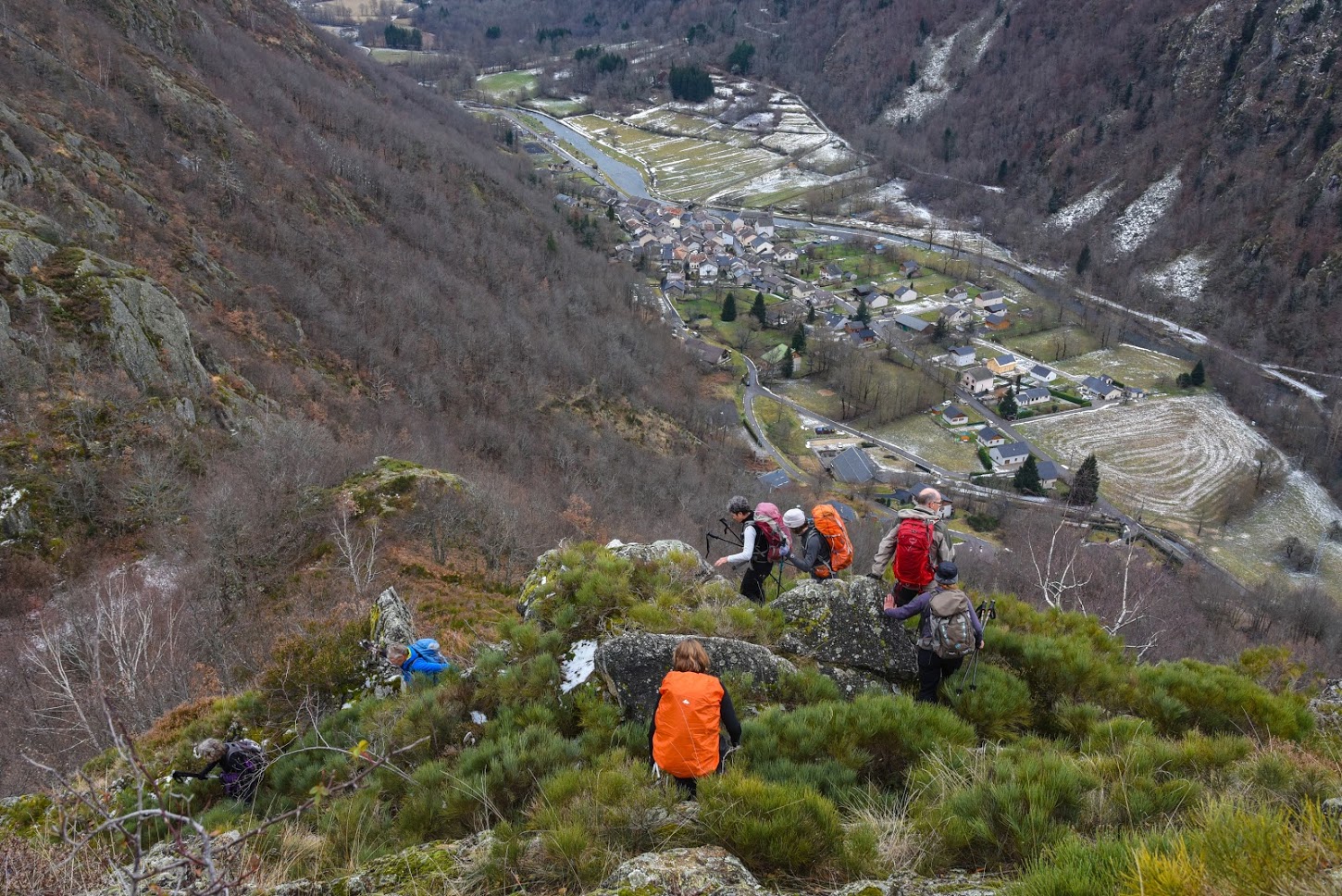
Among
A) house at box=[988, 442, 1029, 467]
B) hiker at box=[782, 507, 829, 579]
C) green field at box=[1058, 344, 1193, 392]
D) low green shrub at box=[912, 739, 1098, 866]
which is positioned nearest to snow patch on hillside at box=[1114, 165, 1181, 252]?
green field at box=[1058, 344, 1193, 392]

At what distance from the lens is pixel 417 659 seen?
7926 mm

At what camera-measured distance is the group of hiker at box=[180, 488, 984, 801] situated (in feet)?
16.8

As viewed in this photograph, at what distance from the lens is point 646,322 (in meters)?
69.1

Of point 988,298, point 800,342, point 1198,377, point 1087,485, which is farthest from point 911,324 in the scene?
point 1087,485

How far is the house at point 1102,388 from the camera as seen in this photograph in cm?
6744

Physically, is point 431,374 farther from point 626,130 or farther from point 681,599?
point 626,130

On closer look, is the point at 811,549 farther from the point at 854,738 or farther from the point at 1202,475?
the point at 1202,475

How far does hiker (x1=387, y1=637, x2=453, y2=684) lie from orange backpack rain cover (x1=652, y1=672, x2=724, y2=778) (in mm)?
3511

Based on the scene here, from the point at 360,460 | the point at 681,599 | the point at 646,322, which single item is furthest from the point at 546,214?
the point at 681,599

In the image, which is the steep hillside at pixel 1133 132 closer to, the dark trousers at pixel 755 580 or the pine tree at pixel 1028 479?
the pine tree at pixel 1028 479

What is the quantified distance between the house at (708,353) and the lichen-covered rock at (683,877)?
218 feet

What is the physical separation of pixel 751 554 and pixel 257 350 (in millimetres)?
Result: 27894

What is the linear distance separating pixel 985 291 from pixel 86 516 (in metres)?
89.8

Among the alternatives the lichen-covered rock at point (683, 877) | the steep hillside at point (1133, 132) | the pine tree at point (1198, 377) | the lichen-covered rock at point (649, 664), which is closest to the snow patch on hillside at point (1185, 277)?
the steep hillside at point (1133, 132)
